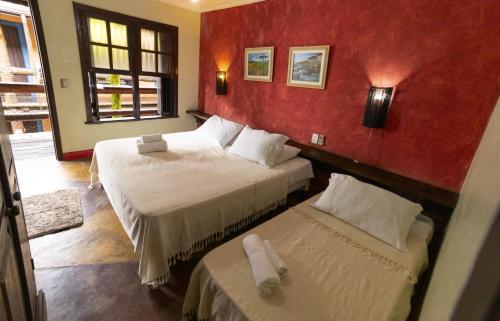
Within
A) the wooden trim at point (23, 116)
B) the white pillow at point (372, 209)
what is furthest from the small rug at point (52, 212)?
the wooden trim at point (23, 116)

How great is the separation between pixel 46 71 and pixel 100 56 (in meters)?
0.71

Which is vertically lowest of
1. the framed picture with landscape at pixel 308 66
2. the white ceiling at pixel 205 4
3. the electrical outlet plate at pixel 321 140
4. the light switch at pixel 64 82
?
the electrical outlet plate at pixel 321 140

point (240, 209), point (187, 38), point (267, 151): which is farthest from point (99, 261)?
point (187, 38)

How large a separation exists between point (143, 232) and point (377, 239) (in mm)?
1629

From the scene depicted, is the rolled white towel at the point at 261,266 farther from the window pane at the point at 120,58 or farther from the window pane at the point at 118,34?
the window pane at the point at 118,34

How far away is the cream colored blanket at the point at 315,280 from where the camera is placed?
1.13 m

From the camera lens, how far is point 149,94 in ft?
17.8

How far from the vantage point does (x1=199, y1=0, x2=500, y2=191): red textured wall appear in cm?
173

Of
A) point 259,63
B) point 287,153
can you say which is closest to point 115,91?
point 259,63

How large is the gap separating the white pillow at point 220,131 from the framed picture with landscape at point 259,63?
739mm

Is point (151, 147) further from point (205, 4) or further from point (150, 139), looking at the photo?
point (205, 4)

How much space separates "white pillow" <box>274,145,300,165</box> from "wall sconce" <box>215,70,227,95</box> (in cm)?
167

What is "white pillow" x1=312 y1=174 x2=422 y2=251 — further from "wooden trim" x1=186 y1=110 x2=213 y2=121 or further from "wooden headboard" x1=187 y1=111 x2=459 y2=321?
"wooden trim" x1=186 y1=110 x2=213 y2=121

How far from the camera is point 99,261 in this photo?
6.21 ft
